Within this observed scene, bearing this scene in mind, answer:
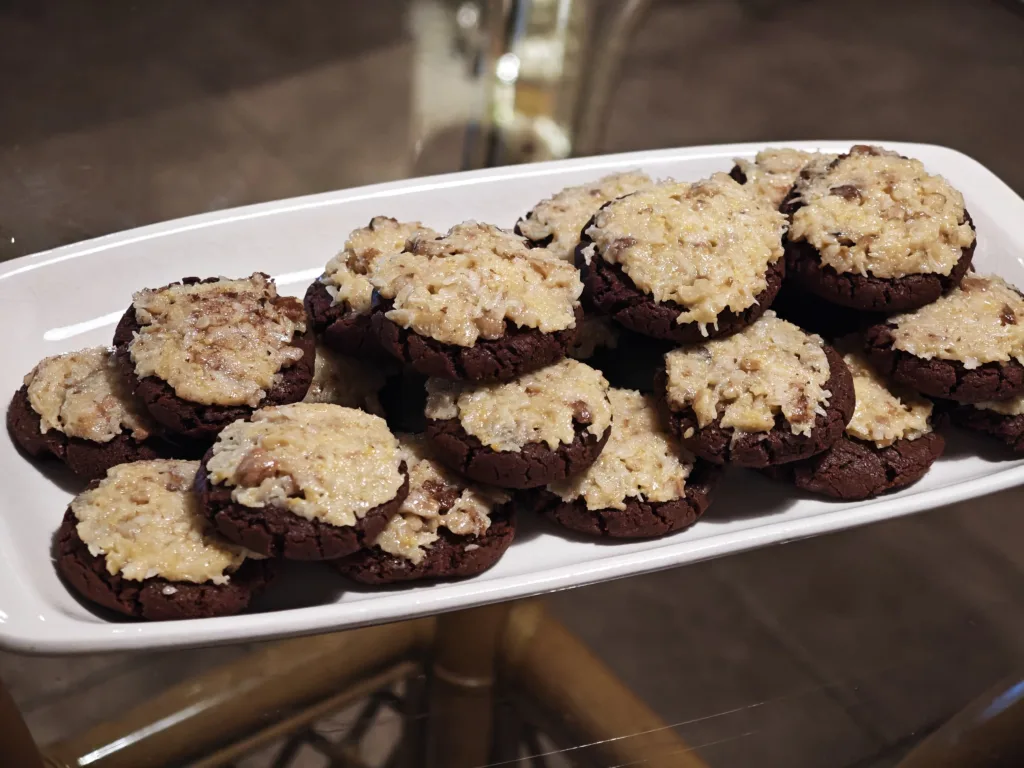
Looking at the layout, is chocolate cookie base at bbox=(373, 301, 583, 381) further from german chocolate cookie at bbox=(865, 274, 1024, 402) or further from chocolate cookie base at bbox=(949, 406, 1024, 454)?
chocolate cookie base at bbox=(949, 406, 1024, 454)

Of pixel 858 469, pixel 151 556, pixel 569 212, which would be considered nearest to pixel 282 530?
pixel 151 556

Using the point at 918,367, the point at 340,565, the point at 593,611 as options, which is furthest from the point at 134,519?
the point at 918,367

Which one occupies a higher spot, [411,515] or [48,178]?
[411,515]

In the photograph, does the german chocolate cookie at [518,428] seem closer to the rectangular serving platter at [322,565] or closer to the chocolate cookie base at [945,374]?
the rectangular serving platter at [322,565]

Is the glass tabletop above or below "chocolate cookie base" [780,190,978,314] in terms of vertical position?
below

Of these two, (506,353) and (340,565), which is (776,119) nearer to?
(506,353)

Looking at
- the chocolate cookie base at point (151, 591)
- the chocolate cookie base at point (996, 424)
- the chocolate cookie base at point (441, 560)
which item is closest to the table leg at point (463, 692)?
the chocolate cookie base at point (441, 560)

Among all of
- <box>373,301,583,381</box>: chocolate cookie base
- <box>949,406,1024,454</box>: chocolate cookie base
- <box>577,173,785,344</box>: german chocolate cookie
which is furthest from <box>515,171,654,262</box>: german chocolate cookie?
<box>949,406,1024,454</box>: chocolate cookie base
